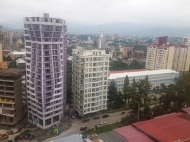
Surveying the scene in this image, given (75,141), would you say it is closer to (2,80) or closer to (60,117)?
(60,117)

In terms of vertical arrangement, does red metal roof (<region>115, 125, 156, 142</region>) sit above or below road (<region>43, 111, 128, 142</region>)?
above

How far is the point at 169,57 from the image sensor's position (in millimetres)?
49250

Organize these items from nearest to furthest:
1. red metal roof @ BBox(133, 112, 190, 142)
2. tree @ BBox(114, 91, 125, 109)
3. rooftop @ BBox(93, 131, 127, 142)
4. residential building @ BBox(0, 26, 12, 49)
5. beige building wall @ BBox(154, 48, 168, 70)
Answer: rooftop @ BBox(93, 131, 127, 142) < red metal roof @ BBox(133, 112, 190, 142) < tree @ BBox(114, 91, 125, 109) < beige building wall @ BBox(154, 48, 168, 70) < residential building @ BBox(0, 26, 12, 49)

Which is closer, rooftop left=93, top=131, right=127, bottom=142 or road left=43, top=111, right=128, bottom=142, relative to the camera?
rooftop left=93, top=131, right=127, bottom=142

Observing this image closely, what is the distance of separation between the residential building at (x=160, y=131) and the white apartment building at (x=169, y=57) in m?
31.8

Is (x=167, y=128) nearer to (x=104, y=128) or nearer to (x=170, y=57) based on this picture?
(x=104, y=128)

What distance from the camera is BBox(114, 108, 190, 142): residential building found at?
625 inches

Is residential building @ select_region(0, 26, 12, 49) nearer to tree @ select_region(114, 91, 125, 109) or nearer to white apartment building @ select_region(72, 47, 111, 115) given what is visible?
white apartment building @ select_region(72, 47, 111, 115)

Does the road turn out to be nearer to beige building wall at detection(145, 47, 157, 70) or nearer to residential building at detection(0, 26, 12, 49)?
beige building wall at detection(145, 47, 157, 70)

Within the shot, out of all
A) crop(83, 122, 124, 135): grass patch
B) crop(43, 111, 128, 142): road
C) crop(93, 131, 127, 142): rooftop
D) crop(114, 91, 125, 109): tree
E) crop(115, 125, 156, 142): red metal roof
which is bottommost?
crop(43, 111, 128, 142): road

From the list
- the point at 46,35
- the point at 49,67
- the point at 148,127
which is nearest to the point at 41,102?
the point at 49,67

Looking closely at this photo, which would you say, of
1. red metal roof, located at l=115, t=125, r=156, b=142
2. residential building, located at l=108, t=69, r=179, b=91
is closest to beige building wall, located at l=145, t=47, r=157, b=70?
residential building, located at l=108, t=69, r=179, b=91

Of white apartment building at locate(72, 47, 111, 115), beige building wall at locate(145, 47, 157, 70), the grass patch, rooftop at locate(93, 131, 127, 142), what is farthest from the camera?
beige building wall at locate(145, 47, 157, 70)

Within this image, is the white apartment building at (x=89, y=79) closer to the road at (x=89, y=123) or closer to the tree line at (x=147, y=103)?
the road at (x=89, y=123)
